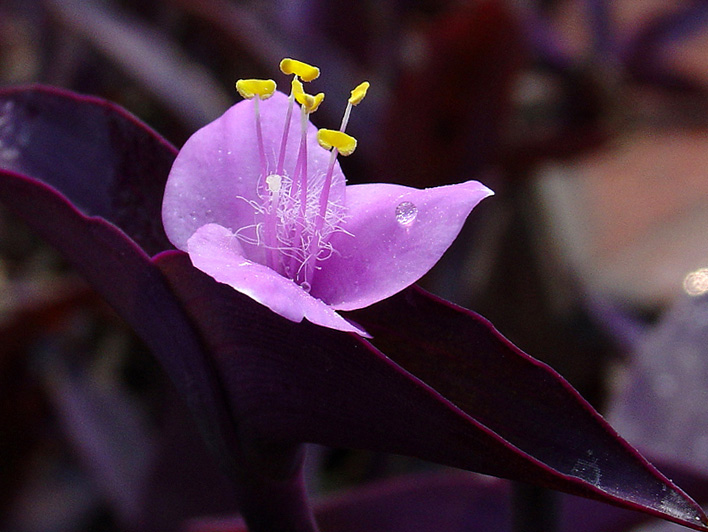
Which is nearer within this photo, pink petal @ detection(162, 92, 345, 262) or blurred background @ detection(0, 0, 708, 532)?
pink petal @ detection(162, 92, 345, 262)

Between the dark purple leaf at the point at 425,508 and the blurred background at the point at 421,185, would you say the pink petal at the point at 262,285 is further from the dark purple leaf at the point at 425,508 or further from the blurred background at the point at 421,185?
the blurred background at the point at 421,185

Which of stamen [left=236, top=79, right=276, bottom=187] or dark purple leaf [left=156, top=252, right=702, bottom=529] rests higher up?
stamen [left=236, top=79, right=276, bottom=187]

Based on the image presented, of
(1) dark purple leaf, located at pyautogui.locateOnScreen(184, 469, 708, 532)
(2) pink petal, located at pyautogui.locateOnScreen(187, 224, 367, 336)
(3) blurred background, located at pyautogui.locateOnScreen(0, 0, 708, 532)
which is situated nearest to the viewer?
(2) pink petal, located at pyautogui.locateOnScreen(187, 224, 367, 336)

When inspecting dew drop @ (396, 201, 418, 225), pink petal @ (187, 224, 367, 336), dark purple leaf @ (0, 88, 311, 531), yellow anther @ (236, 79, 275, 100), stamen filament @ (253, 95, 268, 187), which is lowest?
dark purple leaf @ (0, 88, 311, 531)

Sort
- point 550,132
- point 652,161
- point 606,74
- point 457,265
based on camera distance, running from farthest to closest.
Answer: point 652,161 < point 606,74 < point 550,132 < point 457,265

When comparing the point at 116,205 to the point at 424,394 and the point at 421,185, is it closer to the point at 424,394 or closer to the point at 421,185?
the point at 424,394

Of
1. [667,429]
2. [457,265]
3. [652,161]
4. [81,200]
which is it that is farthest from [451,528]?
[652,161]

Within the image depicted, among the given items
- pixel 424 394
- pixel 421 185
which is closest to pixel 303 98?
pixel 424 394

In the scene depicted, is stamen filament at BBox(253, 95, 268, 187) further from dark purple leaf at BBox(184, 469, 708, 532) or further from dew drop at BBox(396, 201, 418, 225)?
dark purple leaf at BBox(184, 469, 708, 532)

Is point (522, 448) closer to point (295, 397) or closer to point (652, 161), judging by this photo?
point (295, 397)

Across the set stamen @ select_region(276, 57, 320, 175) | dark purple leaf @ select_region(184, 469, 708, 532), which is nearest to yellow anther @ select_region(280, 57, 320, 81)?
stamen @ select_region(276, 57, 320, 175)
